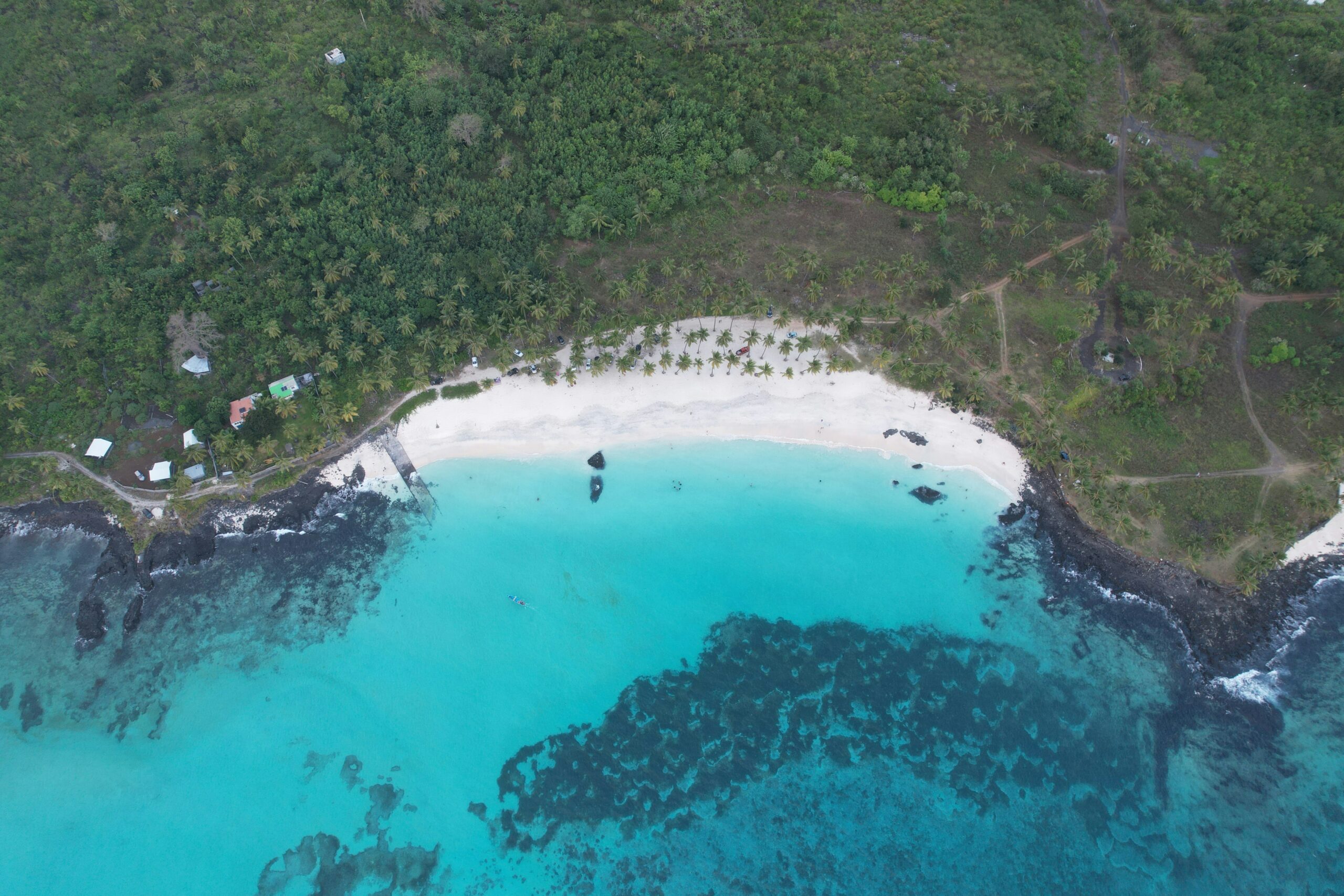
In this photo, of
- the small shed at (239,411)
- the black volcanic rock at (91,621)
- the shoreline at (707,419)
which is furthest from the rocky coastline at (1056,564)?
the small shed at (239,411)

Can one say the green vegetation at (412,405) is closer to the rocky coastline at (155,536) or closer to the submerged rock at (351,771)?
the rocky coastline at (155,536)

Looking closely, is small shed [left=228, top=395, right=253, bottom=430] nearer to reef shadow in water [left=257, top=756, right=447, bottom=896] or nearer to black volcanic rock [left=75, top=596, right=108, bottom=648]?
black volcanic rock [left=75, top=596, right=108, bottom=648]

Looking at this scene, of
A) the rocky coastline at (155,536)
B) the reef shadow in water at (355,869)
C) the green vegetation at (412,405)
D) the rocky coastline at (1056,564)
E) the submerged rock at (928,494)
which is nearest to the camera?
the reef shadow in water at (355,869)

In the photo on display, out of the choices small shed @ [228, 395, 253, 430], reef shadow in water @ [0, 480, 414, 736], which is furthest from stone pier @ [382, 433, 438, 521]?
small shed @ [228, 395, 253, 430]

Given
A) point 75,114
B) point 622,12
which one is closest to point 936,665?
point 622,12

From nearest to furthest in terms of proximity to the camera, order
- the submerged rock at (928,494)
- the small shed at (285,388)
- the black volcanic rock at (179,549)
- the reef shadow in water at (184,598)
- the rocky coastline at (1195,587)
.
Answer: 1. the reef shadow in water at (184,598)
2. the rocky coastline at (1195,587)
3. the black volcanic rock at (179,549)
4. the submerged rock at (928,494)
5. the small shed at (285,388)

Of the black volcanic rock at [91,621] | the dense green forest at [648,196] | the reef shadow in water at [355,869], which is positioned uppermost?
the dense green forest at [648,196]
